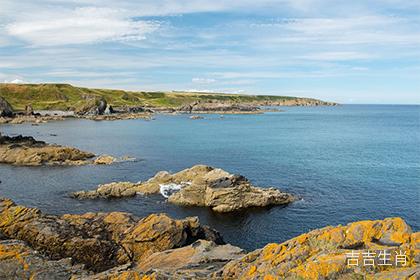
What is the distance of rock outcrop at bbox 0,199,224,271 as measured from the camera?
35375mm

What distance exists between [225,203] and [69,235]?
3457cm

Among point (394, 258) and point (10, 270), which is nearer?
point (394, 258)

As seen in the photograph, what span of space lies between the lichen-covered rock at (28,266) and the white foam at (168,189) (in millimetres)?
44536

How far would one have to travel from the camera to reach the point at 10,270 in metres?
26.9

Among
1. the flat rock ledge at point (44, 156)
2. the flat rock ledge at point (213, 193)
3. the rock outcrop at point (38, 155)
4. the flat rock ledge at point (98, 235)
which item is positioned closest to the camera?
the flat rock ledge at point (98, 235)

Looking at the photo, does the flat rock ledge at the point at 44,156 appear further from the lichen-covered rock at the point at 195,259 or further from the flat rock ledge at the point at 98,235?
the lichen-covered rock at the point at 195,259

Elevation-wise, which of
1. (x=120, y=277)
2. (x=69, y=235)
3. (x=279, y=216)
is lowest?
(x=279, y=216)

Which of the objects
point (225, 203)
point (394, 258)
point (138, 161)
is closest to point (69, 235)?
point (394, 258)

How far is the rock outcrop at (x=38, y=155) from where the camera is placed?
103 meters

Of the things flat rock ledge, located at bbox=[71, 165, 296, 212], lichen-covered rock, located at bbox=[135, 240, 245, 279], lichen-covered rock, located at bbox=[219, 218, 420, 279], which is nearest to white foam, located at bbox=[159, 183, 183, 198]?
flat rock ledge, located at bbox=[71, 165, 296, 212]

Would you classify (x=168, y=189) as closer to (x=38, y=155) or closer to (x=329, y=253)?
(x=38, y=155)

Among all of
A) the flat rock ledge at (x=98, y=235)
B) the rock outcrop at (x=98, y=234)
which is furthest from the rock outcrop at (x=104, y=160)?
the flat rock ledge at (x=98, y=235)

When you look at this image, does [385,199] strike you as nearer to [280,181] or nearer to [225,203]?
[280,181]

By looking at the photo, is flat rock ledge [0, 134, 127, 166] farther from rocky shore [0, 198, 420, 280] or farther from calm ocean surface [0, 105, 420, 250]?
rocky shore [0, 198, 420, 280]
